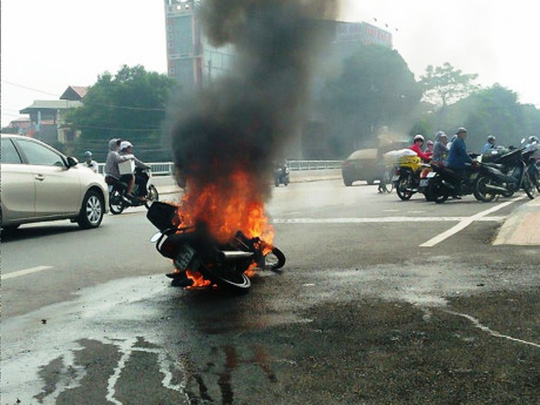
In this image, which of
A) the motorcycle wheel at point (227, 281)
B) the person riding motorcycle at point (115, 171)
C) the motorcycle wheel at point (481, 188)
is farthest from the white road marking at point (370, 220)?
the motorcycle wheel at point (227, 281)

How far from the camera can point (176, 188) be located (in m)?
6.93

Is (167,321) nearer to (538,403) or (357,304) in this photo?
(357,304)

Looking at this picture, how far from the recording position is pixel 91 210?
12633 mm

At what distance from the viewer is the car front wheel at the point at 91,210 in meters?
12.4

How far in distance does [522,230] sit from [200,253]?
551 centimetres

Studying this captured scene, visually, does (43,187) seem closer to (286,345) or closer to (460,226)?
(460,226)

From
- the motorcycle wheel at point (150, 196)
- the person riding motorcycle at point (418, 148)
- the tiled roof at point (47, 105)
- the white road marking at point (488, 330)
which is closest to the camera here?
the white road marking at point (488, 330)

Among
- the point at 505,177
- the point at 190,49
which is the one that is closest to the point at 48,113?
the point at 505,177

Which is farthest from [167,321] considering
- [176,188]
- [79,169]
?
[79,169]

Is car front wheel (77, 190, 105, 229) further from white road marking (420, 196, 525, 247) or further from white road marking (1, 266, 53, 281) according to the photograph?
white road marking (420, 196, 525, 247)

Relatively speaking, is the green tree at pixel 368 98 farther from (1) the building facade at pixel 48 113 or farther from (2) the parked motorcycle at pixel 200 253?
(1) the building facade at pixel 48 113

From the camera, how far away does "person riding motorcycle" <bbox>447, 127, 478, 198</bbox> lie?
1648 centimetres

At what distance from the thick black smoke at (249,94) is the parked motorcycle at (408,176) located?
11332 millimetres

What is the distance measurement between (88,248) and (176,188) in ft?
11.2
